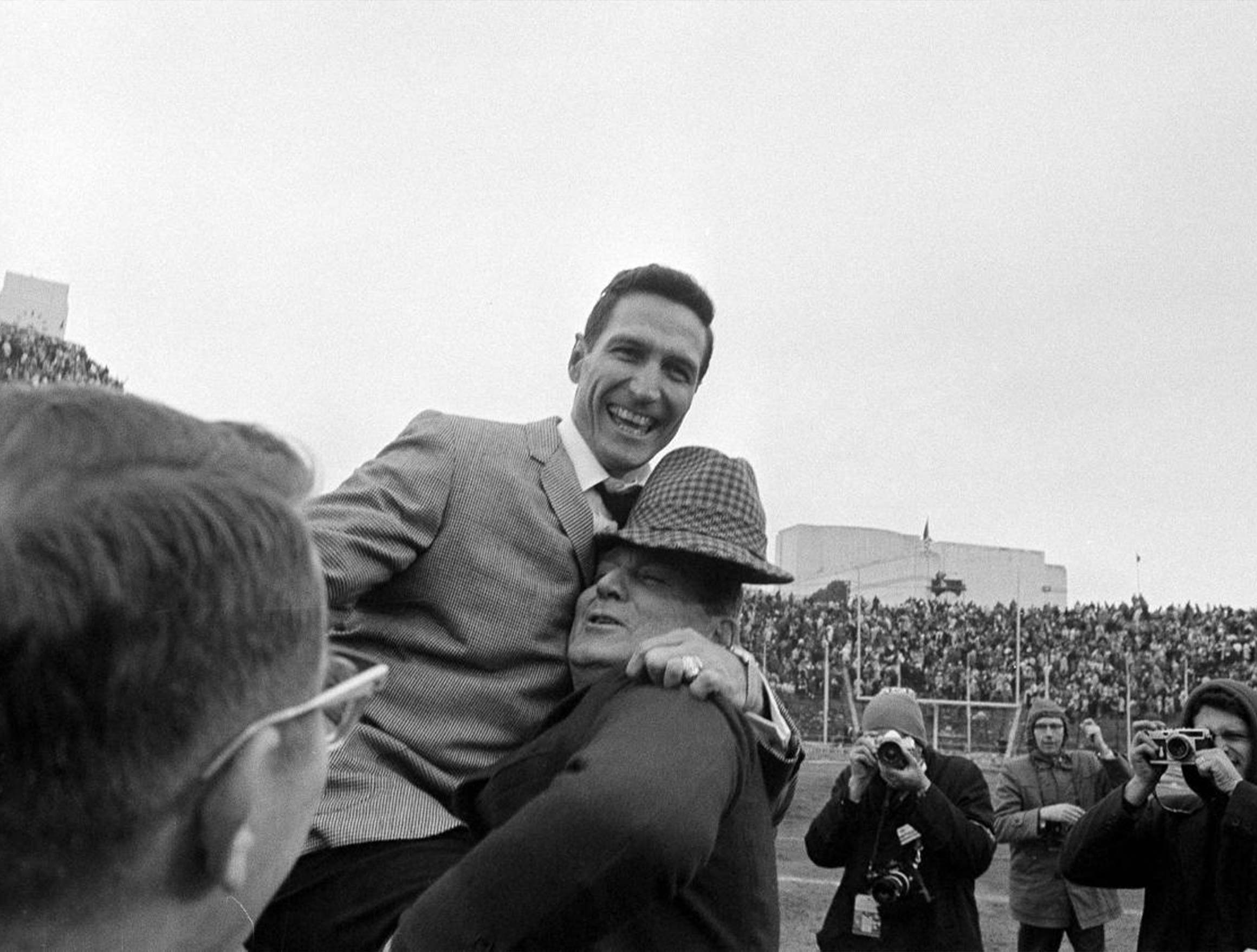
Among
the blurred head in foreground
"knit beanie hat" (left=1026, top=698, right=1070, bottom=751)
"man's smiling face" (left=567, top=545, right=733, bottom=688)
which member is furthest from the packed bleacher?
the blurred head in foreground

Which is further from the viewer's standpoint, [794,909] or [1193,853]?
[794,909]

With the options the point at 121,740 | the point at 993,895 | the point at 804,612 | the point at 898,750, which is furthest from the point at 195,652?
the point at 804,612

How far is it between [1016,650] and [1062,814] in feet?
69.0

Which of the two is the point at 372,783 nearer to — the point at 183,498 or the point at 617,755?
the point at 617,755

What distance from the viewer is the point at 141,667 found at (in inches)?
33.4

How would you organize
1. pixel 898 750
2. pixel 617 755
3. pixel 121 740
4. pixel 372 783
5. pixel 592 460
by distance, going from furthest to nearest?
pixel 898 750 → pixel 592 460 → pixel 372 783 → pixel 617 755 → pixel 121 740

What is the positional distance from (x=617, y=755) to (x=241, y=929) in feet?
1.65

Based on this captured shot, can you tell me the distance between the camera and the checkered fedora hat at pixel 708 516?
2051mm

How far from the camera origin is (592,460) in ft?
8.14

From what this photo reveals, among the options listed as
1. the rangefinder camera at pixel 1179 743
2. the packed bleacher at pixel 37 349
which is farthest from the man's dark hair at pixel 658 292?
the packed bleacher at pixel 37 349

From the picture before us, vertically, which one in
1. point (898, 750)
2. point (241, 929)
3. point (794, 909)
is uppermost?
point (241, 929)

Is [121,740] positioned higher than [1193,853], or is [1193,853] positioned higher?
[121,740]

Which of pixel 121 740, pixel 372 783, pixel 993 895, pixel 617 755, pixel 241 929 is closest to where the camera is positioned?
pixel 121 740

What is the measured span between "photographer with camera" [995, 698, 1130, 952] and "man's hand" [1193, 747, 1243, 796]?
2011 millimetres
